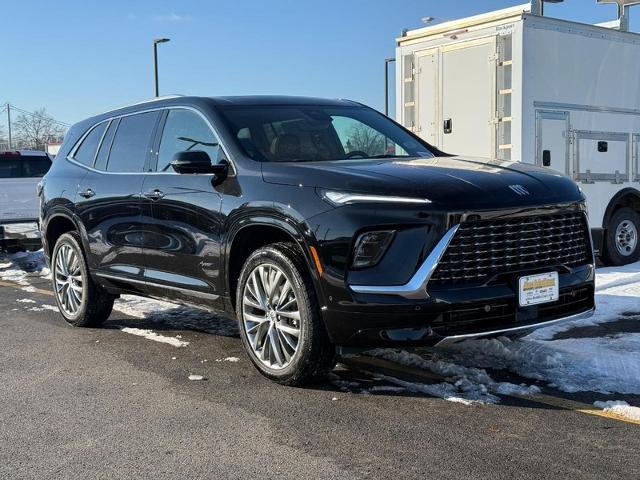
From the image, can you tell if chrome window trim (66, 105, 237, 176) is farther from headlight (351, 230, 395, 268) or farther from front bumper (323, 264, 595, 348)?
front bumper (323, 264, 595, 348)

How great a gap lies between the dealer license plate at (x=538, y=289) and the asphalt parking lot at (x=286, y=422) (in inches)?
21.9

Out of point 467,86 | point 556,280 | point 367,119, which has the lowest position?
point 556,280

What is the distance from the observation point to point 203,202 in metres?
4.93

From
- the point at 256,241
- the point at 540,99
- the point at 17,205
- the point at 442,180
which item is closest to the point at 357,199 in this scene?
the point at 442,180

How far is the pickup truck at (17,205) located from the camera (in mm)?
11594

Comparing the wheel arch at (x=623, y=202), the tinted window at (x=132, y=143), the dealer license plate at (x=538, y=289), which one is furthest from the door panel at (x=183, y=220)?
the wheel arch at (x=623, y=202)

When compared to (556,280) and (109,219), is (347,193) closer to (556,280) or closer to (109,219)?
(556,280)

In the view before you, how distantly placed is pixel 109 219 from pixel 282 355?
2.28 meters

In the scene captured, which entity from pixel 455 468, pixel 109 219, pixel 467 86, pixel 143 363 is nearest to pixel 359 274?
pixel 455 468

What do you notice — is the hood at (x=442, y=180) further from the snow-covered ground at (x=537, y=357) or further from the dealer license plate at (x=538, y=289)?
the snow-covered ground at (x=537, y=357)

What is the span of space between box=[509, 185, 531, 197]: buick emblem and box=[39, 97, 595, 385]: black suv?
0.09ft

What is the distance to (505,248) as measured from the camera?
13.3ft

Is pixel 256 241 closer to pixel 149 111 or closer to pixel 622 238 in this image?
pixel 149 111

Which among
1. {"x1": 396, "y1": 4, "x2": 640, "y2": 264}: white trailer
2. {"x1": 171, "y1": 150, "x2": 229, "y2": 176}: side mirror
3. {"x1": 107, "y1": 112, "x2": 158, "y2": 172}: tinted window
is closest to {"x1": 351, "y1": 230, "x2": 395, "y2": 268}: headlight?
{"x1": 171, "y1": 150, "x2": 229, "y2": 176}: side mirror
